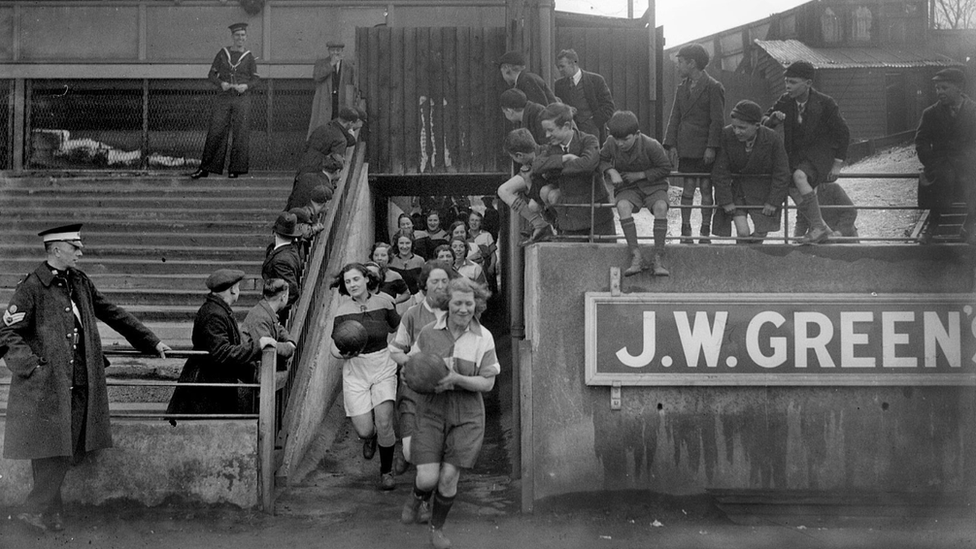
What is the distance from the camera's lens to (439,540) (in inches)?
256

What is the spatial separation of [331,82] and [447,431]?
25.7 ft

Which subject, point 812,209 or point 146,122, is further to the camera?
point 146,122

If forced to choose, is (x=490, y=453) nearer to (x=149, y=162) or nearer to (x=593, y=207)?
(x=593, y=207)

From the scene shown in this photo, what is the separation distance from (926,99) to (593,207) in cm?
1953

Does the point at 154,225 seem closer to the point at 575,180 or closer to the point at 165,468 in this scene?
the point at 165,468

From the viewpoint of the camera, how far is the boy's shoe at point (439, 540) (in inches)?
256

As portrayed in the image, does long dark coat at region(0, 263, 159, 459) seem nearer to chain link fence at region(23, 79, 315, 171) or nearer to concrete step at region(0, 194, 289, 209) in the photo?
concrete step at region(0, 194, 289, 209)

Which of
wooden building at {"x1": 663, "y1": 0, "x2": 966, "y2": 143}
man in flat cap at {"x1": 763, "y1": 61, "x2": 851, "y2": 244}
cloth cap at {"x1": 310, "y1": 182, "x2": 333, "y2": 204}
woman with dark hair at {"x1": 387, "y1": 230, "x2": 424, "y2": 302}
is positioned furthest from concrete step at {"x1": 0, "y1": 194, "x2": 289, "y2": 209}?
wooden building at {"x1": 663, "y1": 0, "x2": 966, "y2": 143}

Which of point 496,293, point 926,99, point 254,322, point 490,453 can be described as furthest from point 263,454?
point 926,99

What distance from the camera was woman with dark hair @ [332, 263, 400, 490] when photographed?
8000mm

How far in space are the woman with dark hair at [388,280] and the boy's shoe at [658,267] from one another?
8.67 feet

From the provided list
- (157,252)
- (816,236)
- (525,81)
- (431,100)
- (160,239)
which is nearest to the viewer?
(816,236)

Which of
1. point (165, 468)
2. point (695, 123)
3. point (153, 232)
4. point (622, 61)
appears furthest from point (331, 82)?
point (165, 468)

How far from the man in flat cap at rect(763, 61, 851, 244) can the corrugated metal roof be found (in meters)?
16.5
